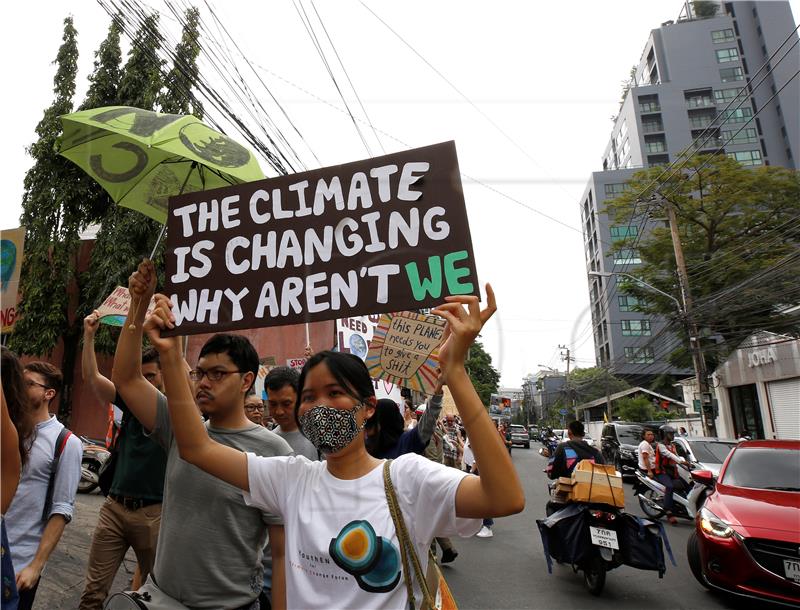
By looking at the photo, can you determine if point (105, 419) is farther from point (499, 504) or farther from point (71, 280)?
point (499, 504)

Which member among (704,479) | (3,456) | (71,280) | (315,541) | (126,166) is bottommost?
(704,479)

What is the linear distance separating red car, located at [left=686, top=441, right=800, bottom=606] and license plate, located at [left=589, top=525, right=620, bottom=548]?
715mm

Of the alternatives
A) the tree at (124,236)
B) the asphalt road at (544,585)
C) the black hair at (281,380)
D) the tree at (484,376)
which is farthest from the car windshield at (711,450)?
the tree at (484,376)

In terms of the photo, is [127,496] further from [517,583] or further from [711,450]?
[711,450]

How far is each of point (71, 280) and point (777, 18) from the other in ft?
209

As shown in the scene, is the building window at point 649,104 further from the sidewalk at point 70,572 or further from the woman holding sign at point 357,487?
the woman holding sign at point 357,487

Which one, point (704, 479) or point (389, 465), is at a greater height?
point (389, 465)

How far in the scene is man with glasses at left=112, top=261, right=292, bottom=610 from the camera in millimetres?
1929

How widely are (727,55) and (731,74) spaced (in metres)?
1.86

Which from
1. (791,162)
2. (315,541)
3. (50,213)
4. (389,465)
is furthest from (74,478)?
(791,162)

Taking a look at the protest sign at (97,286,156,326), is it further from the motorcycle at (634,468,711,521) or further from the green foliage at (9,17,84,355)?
the green foliage at (9,17,84,355)

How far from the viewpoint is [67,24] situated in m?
13.6

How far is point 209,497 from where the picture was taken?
2016mm

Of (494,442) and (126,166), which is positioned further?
(126,166)
